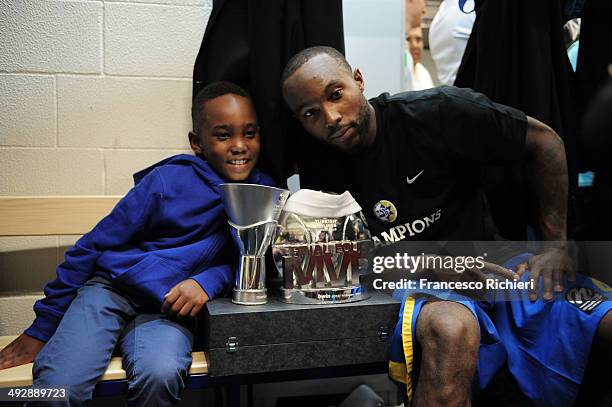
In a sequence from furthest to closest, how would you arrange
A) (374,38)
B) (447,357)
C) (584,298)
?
(374,38) → (584,298) → (447,357)

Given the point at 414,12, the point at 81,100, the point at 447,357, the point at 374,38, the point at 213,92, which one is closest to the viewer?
the point at 447,357

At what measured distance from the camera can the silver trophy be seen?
104 cm

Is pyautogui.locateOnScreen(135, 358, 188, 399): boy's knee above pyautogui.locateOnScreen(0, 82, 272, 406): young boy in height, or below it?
below

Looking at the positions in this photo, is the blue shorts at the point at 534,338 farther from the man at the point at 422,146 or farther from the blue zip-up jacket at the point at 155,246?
the blue zip-up jacket at the point at 155,246

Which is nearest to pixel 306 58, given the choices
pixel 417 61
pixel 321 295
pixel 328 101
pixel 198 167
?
pixel 328 101

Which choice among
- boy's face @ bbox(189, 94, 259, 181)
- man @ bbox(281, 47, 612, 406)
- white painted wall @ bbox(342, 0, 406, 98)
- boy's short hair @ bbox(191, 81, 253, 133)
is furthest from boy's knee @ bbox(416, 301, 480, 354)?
white painted wall @ bbox(342, 0, 406, 98)

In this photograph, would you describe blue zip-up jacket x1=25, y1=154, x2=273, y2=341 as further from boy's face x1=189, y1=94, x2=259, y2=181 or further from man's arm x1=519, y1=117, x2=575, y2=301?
man's arm x1=519, y1=117, x2=575, y2=301

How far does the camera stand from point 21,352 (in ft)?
3.58

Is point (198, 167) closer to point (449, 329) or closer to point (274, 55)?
point (274, 55)

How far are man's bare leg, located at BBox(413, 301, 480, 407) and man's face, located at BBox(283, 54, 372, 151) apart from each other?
436 mm

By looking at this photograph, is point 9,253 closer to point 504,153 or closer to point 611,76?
point 504,153

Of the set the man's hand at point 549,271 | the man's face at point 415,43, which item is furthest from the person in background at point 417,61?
the man's hand at point 549,271

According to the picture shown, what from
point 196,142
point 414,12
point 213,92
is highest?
point 414,12

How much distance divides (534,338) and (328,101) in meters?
0.61
